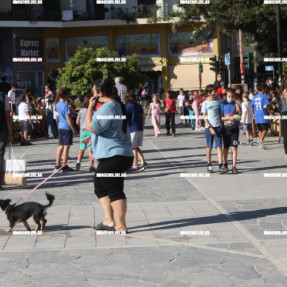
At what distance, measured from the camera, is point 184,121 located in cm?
3553

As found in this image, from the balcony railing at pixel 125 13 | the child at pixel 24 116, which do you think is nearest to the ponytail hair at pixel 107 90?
the child at pixel 24 116

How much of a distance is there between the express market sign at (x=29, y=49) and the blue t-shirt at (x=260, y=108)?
31621 millimetres

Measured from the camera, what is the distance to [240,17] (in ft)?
75.3

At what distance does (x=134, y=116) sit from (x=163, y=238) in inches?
278

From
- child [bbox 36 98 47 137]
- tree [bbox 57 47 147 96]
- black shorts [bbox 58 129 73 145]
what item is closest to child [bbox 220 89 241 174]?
black shorts [bbox 58 129 73 145]

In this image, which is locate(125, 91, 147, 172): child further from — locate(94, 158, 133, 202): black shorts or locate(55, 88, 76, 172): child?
locate(94, 158, 133, 202): black shorts

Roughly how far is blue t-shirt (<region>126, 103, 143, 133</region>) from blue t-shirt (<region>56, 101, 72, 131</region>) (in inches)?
47.5

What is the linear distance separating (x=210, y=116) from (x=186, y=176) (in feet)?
4.02

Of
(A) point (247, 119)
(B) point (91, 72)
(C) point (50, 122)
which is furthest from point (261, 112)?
(B) point (91, 72)

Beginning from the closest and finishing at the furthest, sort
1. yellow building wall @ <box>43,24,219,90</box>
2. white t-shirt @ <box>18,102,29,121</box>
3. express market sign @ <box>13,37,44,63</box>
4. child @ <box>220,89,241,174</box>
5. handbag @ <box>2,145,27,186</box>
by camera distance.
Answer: handbag @ <box>2,145,27,186</box> < child @ <box>220,89,241,174</box> < white t-shirt @ <box>18,102,29,121</box> < express market sign @ <box>13,37,44,63</box> < yellow building wall @ <box>43,24,219,90</box>

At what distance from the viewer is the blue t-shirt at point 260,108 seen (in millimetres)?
19312

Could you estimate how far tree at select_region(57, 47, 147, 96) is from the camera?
29875 mm

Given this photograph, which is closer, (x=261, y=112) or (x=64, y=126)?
(x=64, y=126)

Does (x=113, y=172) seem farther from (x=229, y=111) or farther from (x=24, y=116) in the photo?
(x=24, y=116)
